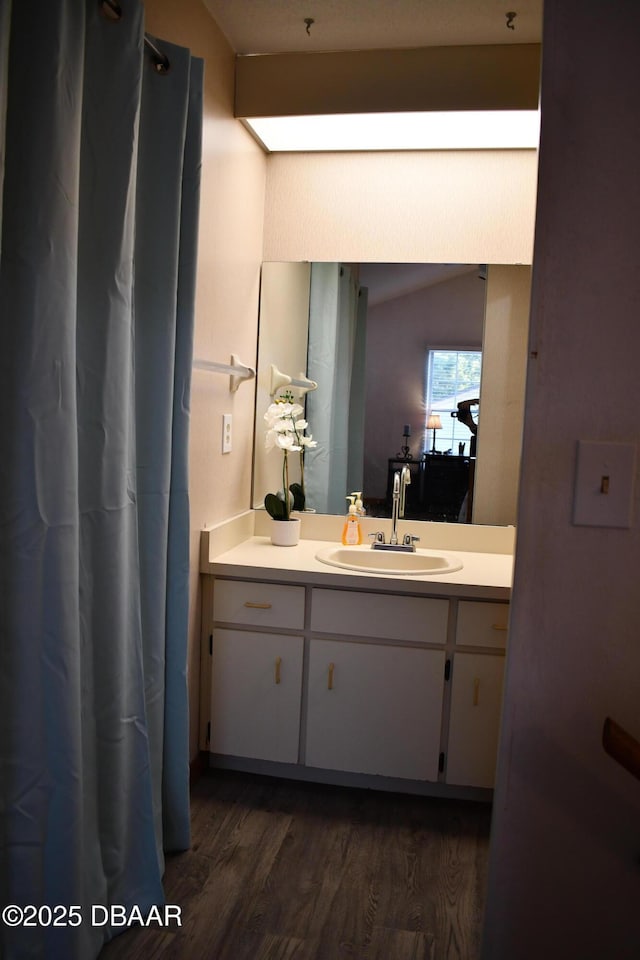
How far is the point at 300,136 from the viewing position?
268 centimetres

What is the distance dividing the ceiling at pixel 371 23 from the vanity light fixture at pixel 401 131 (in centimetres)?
22

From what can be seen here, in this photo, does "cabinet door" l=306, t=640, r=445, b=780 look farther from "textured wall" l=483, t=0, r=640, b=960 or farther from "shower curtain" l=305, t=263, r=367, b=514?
"textured wall" l=483, t=0, r=640, b=960

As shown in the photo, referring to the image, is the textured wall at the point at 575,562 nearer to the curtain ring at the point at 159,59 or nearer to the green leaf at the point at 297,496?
the curtain ring at the point at 159,59

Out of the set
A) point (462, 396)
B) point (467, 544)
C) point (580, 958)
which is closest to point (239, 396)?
Answer: point (462, 396)

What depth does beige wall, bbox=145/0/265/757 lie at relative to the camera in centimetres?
224

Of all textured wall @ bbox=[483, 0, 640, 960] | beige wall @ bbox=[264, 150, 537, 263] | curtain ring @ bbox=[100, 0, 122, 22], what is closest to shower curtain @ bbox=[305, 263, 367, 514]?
beige wall @ bbox=[264, 150, 537, 263]

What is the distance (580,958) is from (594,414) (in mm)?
789

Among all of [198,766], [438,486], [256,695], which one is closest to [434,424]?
[438,486]

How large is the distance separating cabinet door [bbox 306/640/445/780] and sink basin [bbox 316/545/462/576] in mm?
332

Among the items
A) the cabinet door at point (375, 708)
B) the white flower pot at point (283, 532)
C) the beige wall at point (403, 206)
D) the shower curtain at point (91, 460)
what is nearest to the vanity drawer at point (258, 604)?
the cabinet door at point (375, 708)

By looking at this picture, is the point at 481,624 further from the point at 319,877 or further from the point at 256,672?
the point at 319,877

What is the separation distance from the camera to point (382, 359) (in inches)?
110

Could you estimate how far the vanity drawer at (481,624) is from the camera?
7.43 ft

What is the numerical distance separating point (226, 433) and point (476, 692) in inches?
47.3
